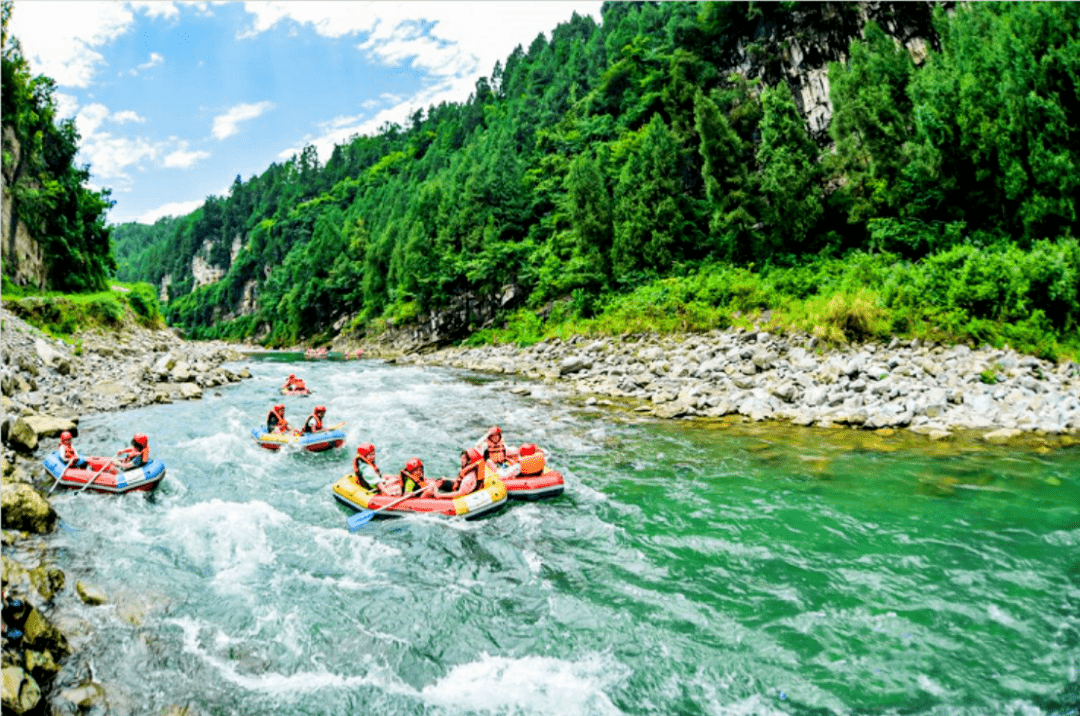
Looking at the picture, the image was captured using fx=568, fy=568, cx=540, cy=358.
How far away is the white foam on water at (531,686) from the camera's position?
20.3 ft

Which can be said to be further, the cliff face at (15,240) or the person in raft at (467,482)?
the cliff face at (15,240)

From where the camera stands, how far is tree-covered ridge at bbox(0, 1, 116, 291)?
37.2m

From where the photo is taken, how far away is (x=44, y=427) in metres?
Answer: 16.5

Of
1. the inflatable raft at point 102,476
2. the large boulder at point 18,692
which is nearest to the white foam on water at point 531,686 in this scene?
the large boulder at point 18,692

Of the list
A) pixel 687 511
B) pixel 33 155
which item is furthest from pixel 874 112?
pixel 33 155

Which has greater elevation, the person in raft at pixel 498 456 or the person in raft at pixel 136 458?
the person in raft at pixel 136 458

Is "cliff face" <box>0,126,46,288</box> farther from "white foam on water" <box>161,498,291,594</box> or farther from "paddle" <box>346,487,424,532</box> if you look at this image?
"paddle" <box>346,487,424,532</box>

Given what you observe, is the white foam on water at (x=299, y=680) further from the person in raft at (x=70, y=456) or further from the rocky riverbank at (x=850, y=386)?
the rocky riverbank at (x=850, y=386)

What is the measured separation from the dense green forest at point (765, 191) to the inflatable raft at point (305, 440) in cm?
1783

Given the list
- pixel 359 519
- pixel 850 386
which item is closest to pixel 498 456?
pixel 359 519

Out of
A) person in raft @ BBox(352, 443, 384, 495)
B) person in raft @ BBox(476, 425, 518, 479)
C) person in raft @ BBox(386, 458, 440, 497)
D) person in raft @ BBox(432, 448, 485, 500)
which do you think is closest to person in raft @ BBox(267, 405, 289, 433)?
person in raft @ BBox(352, 443, 384, 495)

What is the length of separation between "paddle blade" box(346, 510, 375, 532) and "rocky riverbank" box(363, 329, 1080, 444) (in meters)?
10.3

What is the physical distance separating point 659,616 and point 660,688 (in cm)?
→ 134

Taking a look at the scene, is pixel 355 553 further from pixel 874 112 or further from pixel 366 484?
pixel 874 112
